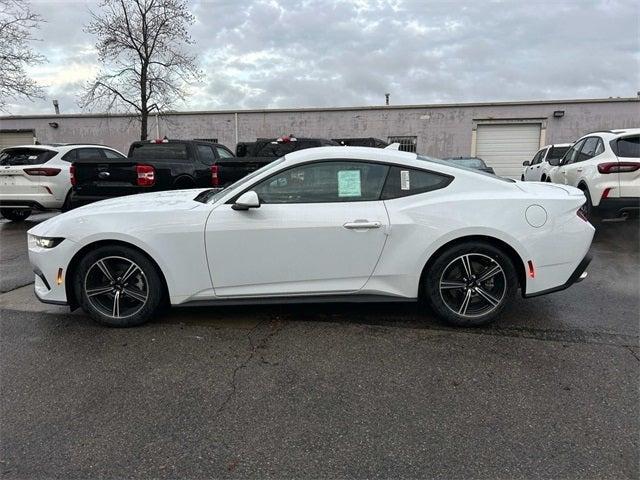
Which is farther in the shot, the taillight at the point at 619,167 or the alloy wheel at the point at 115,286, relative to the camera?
the taillight at the point at 619,167

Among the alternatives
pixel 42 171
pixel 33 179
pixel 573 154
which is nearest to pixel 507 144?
pixel 573 154

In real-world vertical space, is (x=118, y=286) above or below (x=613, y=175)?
below

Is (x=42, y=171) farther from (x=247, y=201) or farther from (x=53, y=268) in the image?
(x=247, y=201)

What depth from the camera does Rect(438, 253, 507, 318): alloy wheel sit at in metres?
3.75

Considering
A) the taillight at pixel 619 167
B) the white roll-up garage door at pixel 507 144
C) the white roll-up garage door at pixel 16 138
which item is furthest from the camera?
the white roll-up garage door at pixel 16 138

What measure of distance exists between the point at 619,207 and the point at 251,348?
20.7ft

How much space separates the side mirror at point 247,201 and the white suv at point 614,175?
5941mm

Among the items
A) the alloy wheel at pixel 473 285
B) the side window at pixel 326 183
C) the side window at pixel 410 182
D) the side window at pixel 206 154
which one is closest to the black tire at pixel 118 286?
the side window at pixel 326 183

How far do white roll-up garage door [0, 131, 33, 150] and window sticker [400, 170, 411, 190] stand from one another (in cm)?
2495

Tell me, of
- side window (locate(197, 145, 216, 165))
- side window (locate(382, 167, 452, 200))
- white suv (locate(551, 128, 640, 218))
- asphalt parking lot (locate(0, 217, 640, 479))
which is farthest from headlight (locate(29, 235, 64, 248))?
white suv (locate(551, 128, 640, 218))

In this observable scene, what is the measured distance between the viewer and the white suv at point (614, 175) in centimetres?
695

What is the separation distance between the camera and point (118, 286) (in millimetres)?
3842

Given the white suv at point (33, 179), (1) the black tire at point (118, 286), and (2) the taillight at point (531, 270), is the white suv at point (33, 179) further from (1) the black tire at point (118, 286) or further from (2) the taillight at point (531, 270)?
(2) the taillight at point (531, 270)

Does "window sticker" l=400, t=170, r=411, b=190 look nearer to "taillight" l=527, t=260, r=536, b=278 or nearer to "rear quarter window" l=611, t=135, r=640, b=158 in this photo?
"taillight" l=527, t=260, r=536, b=278
